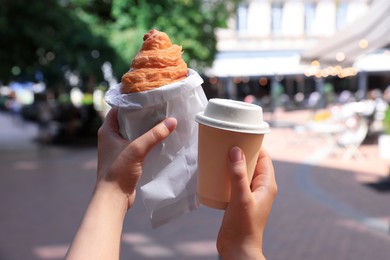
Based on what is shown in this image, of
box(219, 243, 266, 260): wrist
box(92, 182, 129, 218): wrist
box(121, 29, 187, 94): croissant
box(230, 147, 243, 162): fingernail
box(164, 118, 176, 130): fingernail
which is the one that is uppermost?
box(121, 29, 187, 94): croissant

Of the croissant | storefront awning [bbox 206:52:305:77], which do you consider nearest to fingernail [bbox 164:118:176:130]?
the croissant

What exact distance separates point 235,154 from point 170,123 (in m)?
0.25

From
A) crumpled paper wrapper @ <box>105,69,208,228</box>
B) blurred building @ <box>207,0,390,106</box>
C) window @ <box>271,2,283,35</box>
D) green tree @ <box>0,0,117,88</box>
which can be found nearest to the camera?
crumpled paper wrapper @ <box>105,69,208,228</box>

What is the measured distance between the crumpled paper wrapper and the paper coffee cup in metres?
0.13

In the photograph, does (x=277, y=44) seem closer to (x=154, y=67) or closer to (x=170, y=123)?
(x=154, y=67)

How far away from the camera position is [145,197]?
1571 mm

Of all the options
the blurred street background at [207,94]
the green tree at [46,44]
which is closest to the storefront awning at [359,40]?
the blurred street background at [207,94]

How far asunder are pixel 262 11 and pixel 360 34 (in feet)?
77.5

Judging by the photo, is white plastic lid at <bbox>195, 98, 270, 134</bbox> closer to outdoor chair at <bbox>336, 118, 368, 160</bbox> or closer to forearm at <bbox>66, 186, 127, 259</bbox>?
forearm at <bbox>66, 186, 127, 259</bbox>

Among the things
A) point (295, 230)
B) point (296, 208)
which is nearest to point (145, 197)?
point (295, 230)

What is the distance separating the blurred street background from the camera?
546cm

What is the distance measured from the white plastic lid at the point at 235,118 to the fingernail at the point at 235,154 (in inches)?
2.2

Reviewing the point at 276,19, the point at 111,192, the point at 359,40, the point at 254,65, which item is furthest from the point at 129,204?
the point at 276,19

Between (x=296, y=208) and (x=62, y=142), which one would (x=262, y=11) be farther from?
(x=296, y=208)
